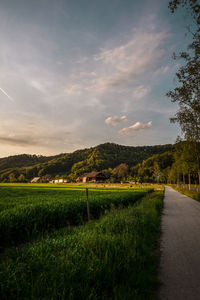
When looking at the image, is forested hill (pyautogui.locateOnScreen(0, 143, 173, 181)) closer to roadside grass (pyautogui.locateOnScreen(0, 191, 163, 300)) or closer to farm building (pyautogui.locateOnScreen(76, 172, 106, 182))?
farm building (pyautogui.locateOnScreen(76, 172, 106, 182))

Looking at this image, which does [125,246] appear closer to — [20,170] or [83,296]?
[83,296]

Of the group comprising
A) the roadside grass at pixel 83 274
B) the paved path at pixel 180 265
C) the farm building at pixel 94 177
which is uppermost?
the roadside grass at pixel 83 274

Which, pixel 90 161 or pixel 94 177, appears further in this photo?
pixel 90 161

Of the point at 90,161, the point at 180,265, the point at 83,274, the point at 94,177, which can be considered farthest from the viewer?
the point at 90,161

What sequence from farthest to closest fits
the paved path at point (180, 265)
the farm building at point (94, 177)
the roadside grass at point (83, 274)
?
the farm building at point (94, 177) → the paved path at point (180, 265) → the roadside grass at point (83, 274)

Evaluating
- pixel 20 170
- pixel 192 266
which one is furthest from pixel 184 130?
pixel 20 170

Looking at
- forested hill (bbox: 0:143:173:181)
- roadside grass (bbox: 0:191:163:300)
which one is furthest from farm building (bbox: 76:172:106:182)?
roadside grass (bbox: 0:191:163:300)

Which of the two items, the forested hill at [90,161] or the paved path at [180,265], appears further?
the forested hill at [90,161]

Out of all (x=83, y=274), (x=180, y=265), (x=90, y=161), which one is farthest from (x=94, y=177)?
(x=83, y=274)

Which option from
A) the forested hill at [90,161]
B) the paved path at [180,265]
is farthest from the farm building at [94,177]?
the paved path at [180,265]

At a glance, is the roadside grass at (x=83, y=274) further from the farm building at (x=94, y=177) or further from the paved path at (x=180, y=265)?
the farm building at (x=94, y=177)

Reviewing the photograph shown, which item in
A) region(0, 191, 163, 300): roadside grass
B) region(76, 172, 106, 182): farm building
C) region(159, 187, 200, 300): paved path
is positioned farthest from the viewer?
region(76, 172, 106, 182): farm building

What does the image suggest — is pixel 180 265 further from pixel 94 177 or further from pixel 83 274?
pixel 94 177

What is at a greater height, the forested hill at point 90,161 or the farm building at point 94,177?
the forested hill at point 90,161
